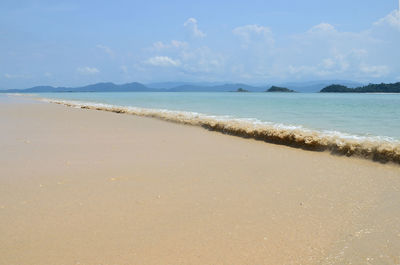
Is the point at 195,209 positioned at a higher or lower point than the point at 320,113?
lower

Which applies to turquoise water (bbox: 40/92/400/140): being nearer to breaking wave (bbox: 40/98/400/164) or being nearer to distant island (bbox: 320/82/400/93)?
breaking wave (bbox: 40/98/400/164)

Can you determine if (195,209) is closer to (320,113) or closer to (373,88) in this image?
(320,113)

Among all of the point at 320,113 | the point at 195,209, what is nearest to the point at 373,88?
the point at 320,113

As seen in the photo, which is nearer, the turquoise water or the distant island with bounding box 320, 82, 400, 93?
the turquoise water

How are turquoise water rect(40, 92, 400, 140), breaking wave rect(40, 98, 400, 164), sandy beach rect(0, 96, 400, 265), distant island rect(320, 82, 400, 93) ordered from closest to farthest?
1. sandy beach rect(0, 96, 400, 265)
2. breaking wave rect(40, 98, 400, 164)
3. turquoise water rect(40, 92, 400, 140)
4. distant island rect(320, 82, 400, 93)

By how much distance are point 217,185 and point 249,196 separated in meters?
0.55

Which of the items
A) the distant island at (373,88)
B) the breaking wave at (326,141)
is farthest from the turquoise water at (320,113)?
the distant island at (373,88)

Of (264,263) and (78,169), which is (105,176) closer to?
(78,169)

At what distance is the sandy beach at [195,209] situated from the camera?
243 centimetres

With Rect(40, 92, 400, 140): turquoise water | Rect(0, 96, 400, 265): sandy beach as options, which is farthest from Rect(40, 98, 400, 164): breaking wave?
Rect(40, 92, 400, 140): turquoise water

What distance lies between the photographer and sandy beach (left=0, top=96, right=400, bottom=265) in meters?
2.43

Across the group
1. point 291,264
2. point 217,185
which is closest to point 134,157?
point 217,185

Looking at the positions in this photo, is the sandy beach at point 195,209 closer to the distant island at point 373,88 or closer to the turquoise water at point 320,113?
the turquoise water at point 320,113

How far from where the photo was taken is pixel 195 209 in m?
3.27
